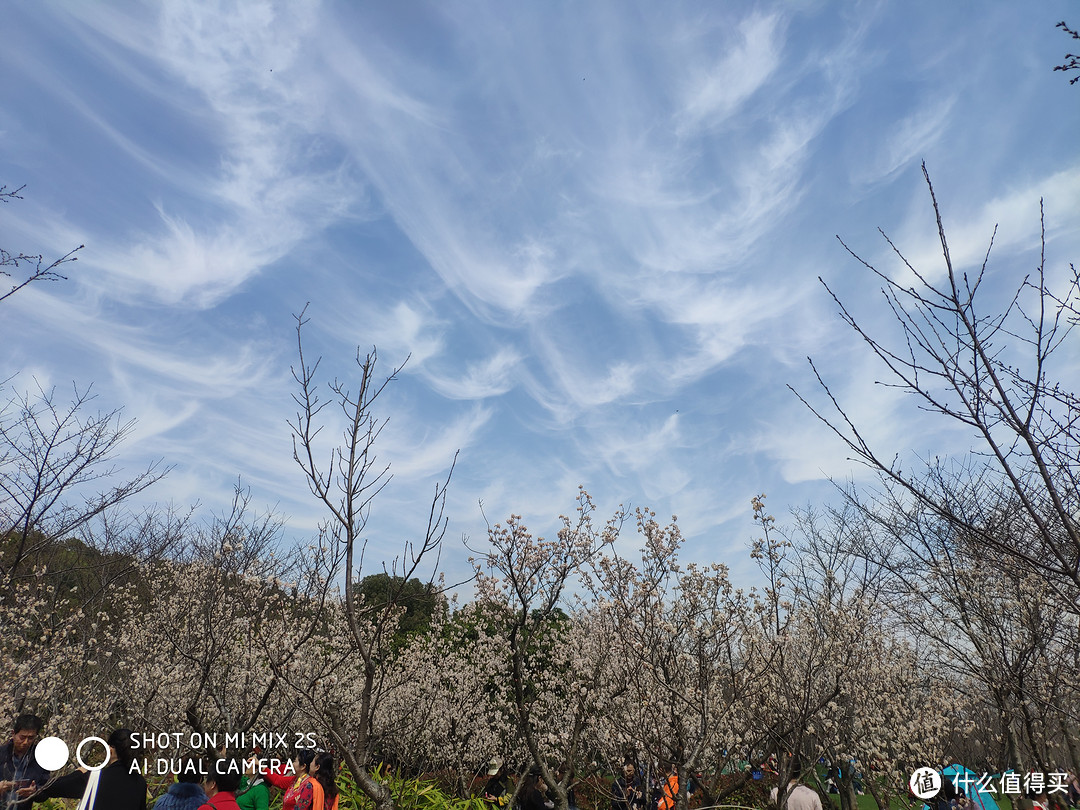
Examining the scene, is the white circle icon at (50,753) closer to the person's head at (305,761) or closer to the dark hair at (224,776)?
the dark hair at (224,776)

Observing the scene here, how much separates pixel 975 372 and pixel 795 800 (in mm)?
7310

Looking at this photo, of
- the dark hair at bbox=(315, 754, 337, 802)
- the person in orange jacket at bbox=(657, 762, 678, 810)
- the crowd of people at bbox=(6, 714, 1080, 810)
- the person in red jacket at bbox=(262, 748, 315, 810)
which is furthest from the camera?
the person in orange jacket at bbox=(657, 762, 678, 810)

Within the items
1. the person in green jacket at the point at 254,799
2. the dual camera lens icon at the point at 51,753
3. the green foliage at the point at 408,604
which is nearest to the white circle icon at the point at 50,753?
the dual camera lens icon at the point at 51,753

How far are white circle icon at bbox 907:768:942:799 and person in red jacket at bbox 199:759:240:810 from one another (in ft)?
24.5

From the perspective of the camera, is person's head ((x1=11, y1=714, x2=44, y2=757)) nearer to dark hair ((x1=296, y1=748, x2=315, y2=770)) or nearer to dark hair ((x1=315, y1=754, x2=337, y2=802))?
dark hair ((x1=296, y1=748, x2=315, y2=770))

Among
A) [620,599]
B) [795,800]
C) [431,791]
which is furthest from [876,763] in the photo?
[431,791]

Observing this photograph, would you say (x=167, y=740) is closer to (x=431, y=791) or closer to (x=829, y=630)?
(x=431, y=791)

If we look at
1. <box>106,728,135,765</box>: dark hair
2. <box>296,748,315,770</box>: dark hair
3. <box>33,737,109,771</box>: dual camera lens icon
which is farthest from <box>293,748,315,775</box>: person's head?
<box>33,737,109,771</box>: dual camera lens icon

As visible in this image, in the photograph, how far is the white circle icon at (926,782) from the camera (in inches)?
282

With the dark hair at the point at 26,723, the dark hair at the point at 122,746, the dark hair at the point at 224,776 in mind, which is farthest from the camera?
the dark hair at the point at 224,776

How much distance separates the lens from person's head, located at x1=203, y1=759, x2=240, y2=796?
16.0ft

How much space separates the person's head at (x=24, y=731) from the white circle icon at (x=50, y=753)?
0.31 ft

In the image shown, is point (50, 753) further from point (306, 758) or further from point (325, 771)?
point (325, 771)

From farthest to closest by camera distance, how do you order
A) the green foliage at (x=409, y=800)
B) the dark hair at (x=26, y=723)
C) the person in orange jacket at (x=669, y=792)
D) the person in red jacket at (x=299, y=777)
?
the green foliage at (x=409, y=800), the person in orange jacket at (x=669, y=792), the person in red jacket at (x=299, y=777), the dark hair at (x=26, y=723)
